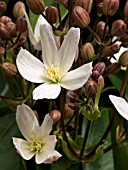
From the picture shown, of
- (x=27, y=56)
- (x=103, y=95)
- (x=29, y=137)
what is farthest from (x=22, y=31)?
(x=103, y=95)

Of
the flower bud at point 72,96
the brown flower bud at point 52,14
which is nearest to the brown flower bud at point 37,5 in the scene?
the brown flower bud at point 52,14

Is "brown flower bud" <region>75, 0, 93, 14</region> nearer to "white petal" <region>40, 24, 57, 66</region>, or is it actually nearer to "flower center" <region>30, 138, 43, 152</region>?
"white petal" <region>40, 24, 57, 66</region>

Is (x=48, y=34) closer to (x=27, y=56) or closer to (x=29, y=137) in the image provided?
(x=27, y=56)

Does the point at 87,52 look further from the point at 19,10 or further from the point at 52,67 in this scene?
the point at 19,10

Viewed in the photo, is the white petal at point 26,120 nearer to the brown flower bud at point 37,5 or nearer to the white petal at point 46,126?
the white petal at point 46,126

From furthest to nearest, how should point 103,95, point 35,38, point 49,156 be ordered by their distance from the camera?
point 103,95 → point 35,38 → point 49,156

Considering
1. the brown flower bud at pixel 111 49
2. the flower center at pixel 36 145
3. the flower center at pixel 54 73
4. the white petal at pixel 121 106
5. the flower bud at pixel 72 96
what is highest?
the brown flower bud at pixel 111 49
